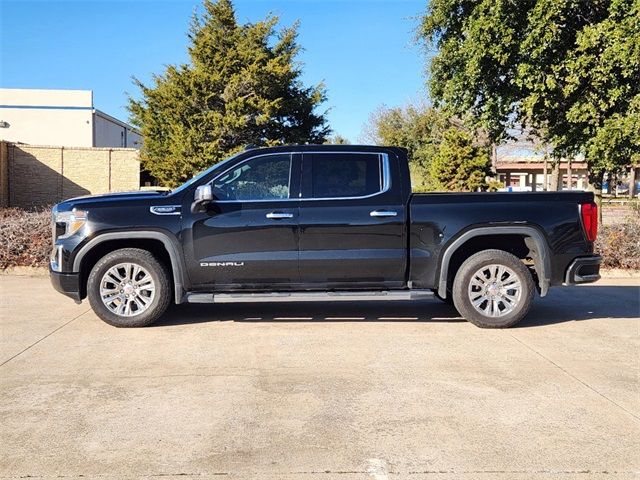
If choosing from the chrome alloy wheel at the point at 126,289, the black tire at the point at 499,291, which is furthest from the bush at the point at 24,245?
the black tire at the point at 499,291

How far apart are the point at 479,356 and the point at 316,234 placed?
2.11 meters

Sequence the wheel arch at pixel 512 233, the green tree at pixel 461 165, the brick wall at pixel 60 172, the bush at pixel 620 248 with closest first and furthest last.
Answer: the wheel arch at pixel 512 233 < the bush at pixel 620 248 < the green tree at pixel 461 165 < the brick wall at pixel 60 172

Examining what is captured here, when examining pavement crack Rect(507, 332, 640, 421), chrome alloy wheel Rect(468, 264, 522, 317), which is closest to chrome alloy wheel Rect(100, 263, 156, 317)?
chrome alloy wheel Rect(468, 264, 522, 317)

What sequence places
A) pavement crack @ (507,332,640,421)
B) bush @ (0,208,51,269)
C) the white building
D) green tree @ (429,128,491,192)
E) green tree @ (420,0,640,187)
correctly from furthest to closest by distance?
the white building < green tree @ (429,128,491,192) < green tree @ (420,0,640,187) < bush @ (0,208,51,269) < pavement crack @ (507,332,640,421)

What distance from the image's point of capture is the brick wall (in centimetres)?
2517

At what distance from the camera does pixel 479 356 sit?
564 cm

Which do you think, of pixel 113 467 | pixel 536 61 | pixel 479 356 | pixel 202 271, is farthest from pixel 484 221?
pixel 536 61

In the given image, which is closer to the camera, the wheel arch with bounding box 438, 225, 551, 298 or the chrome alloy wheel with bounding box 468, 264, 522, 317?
the wheel arch with bounding box 438, 225, 551, 298

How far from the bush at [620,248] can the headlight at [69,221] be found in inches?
347

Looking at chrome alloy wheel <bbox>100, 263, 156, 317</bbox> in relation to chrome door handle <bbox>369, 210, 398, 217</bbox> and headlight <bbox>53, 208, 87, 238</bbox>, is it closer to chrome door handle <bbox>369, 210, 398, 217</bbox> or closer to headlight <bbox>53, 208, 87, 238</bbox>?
headlight <bbox>53, 208, 87, 238</bbox>

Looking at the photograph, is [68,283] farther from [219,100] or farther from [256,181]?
[219,100]

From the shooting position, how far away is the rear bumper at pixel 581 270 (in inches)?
261

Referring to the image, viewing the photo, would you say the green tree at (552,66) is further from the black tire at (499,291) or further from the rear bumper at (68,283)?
the rear bumper at (68,283)

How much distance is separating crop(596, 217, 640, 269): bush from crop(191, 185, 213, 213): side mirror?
772cm
